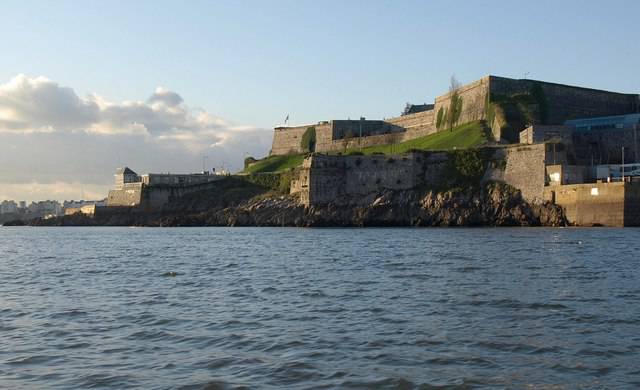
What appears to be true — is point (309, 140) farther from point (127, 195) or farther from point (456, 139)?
point (456, 139)

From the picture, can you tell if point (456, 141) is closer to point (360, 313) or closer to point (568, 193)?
point (568, 193)

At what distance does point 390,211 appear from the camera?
256 ft

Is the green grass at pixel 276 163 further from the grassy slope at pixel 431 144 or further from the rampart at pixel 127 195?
the rampart at pixel 127 195

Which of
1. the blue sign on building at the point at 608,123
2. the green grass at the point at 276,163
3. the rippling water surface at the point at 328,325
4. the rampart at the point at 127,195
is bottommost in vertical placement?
the rippling water surface at the point at 328,325

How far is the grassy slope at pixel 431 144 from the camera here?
285ft

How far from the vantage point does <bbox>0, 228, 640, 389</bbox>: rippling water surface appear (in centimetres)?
1270

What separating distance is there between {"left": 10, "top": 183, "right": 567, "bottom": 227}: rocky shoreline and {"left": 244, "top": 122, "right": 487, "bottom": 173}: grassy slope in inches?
405

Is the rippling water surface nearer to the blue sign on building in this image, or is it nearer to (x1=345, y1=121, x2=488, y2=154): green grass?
the blue sign on building

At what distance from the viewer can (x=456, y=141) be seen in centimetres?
8856

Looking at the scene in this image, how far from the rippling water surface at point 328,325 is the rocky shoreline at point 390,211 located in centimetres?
3774

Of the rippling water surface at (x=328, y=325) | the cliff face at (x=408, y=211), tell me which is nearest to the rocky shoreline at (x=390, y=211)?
the cliff face at (x=408, y=211)

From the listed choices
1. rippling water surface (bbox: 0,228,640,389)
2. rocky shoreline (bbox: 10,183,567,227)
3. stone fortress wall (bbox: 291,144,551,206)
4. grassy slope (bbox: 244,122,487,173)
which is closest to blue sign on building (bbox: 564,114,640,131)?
grassy slope (bbox: 244,122,487,173)

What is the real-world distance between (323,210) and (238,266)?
48.6 m

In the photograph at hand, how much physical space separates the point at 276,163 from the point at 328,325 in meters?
98.4
